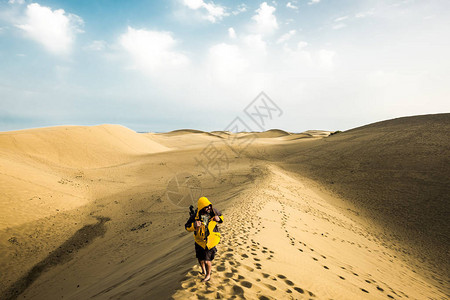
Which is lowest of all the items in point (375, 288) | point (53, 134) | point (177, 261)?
point (375, 288)

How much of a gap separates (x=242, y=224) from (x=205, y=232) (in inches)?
139

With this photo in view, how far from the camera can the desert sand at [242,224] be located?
14.7 feet

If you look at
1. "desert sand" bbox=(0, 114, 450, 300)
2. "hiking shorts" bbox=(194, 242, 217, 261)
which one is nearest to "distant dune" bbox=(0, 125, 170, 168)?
"desert sand" bbox=(0, 114, 450, 300)

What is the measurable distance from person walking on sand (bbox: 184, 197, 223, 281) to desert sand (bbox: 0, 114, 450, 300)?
33cm

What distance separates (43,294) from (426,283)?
12372mm

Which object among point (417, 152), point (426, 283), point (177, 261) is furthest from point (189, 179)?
point (417, 152)

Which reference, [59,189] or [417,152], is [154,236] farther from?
[417,152]

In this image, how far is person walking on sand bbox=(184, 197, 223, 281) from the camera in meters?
3.72

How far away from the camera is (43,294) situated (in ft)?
22.8

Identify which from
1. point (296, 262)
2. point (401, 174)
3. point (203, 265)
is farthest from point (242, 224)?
point (401, 174)

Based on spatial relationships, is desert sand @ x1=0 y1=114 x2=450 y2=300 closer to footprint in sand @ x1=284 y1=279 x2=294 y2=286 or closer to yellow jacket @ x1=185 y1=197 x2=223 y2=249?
footprint in sand @ x1=284 y1=279 x2=294 y2=286

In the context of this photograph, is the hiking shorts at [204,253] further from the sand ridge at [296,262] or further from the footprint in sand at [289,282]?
the footprint in sand at [289,282]

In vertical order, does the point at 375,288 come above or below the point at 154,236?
above

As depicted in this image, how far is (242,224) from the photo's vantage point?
706cm
